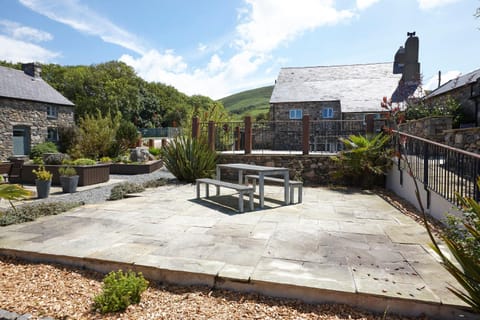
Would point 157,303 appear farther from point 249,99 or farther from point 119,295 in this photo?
point 249,99

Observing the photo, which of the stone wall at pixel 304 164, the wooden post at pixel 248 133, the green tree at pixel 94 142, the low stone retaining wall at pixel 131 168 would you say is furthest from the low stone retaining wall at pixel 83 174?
the wooden post at pixel 248 133

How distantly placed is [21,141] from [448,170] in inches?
820

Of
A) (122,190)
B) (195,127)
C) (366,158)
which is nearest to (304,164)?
(366,158)

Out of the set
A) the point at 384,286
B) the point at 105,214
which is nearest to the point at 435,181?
the point at 384,286

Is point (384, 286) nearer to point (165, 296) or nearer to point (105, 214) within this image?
point (165, 296)

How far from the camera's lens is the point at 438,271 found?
2465 mm

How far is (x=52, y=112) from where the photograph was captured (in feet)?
62.8

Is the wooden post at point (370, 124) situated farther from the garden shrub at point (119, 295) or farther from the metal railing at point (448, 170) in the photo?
the garden shrub at point (119, 295)

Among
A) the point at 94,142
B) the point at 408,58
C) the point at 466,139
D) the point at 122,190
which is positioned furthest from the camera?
the point at 408,58

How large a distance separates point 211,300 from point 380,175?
21.3 feet

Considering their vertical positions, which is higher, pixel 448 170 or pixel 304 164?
pixel 448 170

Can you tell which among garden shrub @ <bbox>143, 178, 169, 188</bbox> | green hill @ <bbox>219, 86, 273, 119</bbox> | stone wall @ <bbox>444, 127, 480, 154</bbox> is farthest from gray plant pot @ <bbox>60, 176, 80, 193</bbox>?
green hill @ <bbox>219, 86, 273, 119</bbox>

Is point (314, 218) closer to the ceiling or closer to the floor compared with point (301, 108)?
closer to the floor

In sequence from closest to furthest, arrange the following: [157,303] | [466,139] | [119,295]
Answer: [119,295], [157,303], [466,139]
